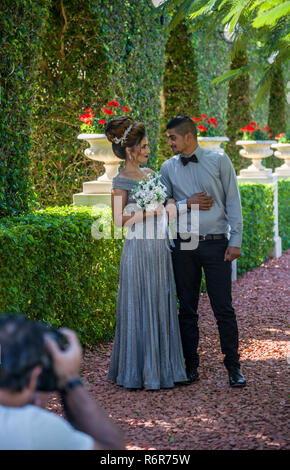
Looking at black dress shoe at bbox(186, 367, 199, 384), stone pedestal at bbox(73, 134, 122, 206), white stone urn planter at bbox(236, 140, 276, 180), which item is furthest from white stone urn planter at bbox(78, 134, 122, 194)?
white stone urn planter at bbox(236, 140, 276, 180)

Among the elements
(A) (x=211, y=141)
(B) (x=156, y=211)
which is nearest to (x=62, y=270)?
(B) (x=156, y=211)

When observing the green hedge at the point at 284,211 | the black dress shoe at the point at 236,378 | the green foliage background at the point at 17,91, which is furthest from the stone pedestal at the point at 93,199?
the green hedge at the point at 284,211

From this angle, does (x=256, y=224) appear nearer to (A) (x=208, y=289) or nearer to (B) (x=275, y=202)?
(B) (x=275, y=202)

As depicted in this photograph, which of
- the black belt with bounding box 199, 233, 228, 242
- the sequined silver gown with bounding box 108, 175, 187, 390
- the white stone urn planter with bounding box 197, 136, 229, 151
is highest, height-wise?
the white stone urn planter with bounding box 197, 136, 229, 151

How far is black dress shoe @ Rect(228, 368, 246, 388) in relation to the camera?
→ 439 cm

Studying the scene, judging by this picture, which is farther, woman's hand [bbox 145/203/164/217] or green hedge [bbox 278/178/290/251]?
green hedge [bbox 278/178/290/251]

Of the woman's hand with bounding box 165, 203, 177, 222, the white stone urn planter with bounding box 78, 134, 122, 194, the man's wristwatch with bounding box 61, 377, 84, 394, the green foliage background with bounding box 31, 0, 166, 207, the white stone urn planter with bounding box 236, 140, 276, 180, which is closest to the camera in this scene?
the man's wristwatch with bounding box 61, 377, 84, 394

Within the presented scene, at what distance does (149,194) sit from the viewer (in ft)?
14.0

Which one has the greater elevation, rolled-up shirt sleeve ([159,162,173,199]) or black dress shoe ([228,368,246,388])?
rolled-up shirt sleeve ([159,162,173,199])

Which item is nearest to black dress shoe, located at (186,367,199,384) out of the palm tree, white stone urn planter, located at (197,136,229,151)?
the palm tree

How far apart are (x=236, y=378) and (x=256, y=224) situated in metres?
5.26

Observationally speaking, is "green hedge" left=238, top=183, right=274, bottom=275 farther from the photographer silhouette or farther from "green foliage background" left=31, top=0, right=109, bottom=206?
the photographer silhouette

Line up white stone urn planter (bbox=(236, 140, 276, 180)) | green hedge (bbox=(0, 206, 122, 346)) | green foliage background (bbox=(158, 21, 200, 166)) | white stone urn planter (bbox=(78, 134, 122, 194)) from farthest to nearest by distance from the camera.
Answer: green foliage background (bbox=(158, 21, 200, 166)), white stone urn planter (bbox=(236, 140, 276, 180)), white stone urn planter (bbox=(78, 134, 122, 194)), green hedge (bbox=(0, 206, 122, 346))
